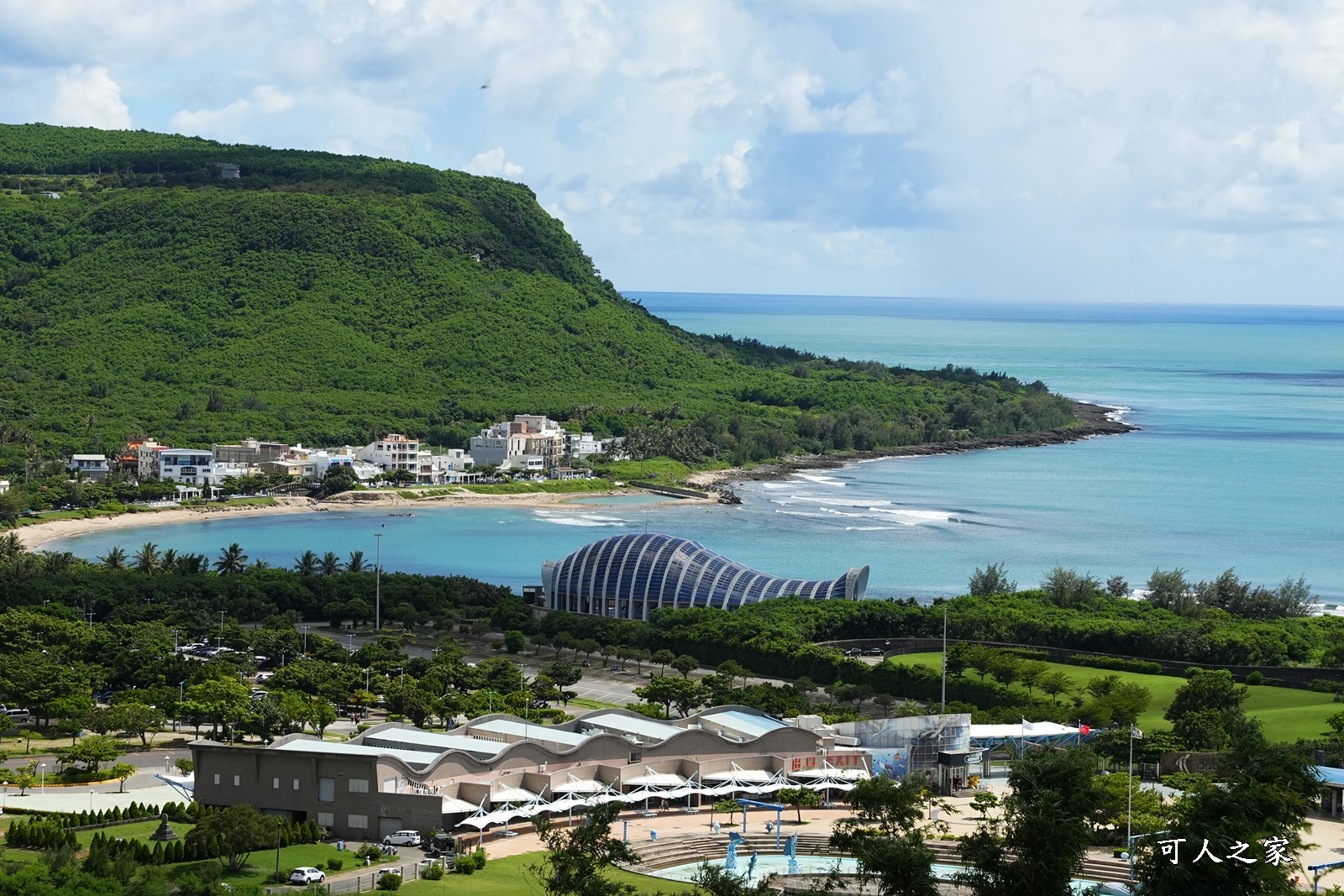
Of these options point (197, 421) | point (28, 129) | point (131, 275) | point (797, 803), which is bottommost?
point (797, 803)

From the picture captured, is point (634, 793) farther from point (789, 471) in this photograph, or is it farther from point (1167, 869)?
point (789, 471)

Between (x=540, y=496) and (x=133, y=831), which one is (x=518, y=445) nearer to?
(x=540, y=496)

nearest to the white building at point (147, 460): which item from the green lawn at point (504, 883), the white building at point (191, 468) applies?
the white building at point (191, 468)

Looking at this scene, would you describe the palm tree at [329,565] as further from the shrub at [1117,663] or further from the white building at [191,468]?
the white building at [191,468]

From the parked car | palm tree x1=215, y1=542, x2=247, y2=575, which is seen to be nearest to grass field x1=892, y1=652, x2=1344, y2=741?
the parked car

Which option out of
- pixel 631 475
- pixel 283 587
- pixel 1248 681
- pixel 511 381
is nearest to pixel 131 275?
pixel 511 381

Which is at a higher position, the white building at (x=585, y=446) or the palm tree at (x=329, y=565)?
the white building at (x=585, y=446)
